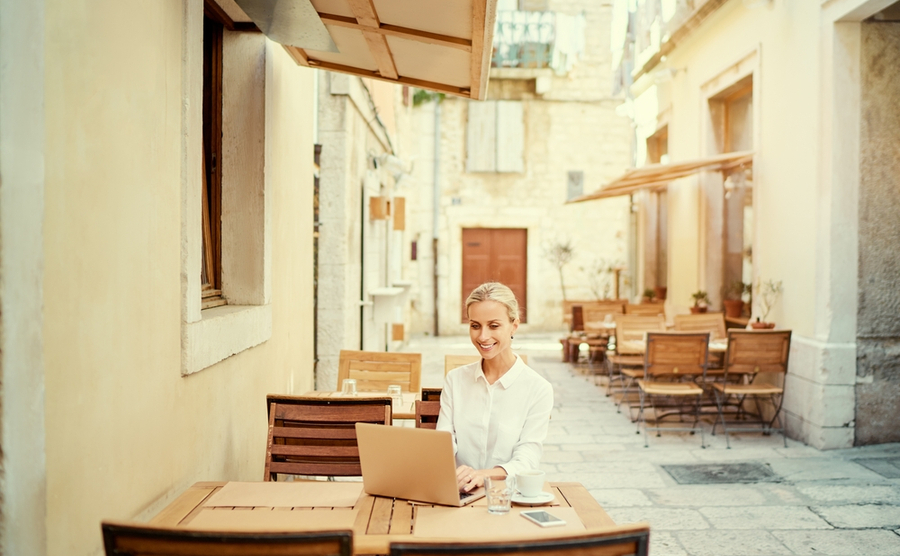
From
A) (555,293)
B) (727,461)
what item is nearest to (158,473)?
(727,461)

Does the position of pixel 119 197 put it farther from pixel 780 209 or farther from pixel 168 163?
pixel 780 209

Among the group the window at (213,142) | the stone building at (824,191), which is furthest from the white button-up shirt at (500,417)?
the stone building at (824,191)

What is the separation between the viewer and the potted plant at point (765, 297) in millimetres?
7428

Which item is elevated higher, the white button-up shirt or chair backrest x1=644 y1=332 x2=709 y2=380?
the white button-up shirt

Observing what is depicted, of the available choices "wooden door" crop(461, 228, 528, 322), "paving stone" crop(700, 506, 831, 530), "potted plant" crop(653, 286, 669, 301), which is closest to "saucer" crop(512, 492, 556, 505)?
"paving stone" crop(700, 506, 831, 530)

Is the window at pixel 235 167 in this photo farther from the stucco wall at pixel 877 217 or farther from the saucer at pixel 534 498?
the stucco wall at pixel 877 217

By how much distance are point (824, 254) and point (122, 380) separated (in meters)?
5.86

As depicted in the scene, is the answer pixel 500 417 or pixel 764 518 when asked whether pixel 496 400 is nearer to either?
pixel 500 417

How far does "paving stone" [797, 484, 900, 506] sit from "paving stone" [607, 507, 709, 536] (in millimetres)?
970

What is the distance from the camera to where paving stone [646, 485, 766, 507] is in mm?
5012

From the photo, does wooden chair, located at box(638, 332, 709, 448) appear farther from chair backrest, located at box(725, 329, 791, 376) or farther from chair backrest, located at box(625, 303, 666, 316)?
chair backrest, located at box(625, 303, 666, 316)

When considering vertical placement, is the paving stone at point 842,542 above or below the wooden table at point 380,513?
below

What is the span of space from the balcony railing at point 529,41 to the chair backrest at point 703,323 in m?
10.4

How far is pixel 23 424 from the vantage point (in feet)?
5.90
